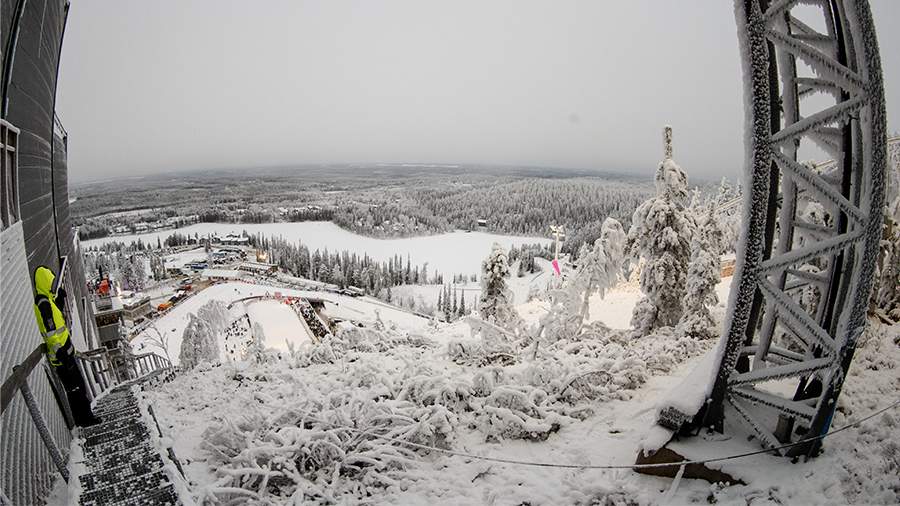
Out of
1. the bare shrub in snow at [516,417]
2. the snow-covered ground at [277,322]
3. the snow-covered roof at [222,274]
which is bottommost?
the snow-covered roof at [222,274]

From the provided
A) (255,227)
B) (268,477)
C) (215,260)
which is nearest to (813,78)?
(268,477)

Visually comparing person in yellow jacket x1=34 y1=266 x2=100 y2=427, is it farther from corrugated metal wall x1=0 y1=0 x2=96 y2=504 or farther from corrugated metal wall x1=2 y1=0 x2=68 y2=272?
corrugated metal wall x1=2 y1=0 x2=68 y2=272

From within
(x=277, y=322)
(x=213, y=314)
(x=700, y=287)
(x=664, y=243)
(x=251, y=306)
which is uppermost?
(x=664, y=243)

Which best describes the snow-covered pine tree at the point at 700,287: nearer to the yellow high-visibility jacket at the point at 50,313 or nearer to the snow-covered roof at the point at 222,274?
the yellow high-visibility jacket at the point at 50,313

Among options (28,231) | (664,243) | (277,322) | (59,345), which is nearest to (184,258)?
(277,322)

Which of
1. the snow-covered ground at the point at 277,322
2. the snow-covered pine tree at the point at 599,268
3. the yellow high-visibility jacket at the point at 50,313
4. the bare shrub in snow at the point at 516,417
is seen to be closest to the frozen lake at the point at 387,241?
the snow-covered ground at the point at 277,322

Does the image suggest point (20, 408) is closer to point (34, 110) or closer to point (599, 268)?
point (34, 110)
